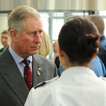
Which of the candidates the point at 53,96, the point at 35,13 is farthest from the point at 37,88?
the point at 35,13

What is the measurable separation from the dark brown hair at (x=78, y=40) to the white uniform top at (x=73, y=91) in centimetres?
6

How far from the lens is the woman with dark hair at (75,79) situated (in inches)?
39.9

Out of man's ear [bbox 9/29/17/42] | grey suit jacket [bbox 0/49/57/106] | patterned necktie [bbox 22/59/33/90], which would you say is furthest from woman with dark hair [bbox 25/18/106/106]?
man's ear [bbox 9/29/17/42]

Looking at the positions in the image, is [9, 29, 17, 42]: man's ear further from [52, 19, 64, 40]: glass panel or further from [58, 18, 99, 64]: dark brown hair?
[52, 19, 64, 40]: glass panel

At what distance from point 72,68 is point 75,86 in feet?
0.28

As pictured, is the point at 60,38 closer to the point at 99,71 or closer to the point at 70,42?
the point at 70,42

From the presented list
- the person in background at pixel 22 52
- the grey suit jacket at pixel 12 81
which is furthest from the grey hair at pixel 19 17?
the grey suit jacket at pixel 12 81

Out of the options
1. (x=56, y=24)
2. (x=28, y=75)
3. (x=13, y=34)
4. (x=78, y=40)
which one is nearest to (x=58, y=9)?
(x=56, y=24)

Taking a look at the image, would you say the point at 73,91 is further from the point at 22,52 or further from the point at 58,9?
the point at 58,9

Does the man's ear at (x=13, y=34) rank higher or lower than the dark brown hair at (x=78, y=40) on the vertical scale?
lower

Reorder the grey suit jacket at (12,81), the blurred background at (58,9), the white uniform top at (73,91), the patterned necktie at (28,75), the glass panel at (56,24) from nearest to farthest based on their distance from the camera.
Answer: the white uniform top at (73,91) → the grey suit jacket at (12,81) → the patterned necktie at (28,75) → the blurred background at (58,9) → the glass panel at (56,24)

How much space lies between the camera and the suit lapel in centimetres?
157

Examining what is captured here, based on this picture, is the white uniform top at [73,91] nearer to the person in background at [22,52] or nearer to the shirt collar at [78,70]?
the shirt collar at [78,70]

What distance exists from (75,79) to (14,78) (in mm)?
686
